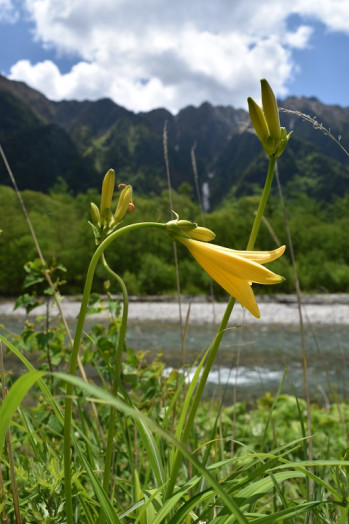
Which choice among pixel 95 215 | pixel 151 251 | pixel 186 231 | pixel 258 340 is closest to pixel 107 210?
pixel 95 215

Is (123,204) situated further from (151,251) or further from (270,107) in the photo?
(151,251)

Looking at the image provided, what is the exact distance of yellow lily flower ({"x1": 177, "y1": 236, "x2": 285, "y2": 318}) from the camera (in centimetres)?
59

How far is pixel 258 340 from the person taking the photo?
10484mm

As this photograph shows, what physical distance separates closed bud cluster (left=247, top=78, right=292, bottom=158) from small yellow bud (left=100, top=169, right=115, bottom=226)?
24cm

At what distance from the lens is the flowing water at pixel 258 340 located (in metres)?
6.32

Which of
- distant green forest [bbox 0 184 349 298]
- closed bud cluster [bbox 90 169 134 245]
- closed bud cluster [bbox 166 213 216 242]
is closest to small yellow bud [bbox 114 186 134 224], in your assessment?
closed bud cluster [bbox 90 169 134 245]

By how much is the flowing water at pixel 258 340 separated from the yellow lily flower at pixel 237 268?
3.33 metres

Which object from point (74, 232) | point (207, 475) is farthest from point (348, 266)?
point (207, 475)

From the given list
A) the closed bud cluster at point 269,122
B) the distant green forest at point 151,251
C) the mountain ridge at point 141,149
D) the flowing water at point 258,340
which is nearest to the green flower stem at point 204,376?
the closed bud cluster at point 269,122

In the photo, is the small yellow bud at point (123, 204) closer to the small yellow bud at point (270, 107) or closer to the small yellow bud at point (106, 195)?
the small yellow bud at point (106, 195)

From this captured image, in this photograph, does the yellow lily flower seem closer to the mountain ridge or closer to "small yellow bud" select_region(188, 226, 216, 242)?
"small yellow bud" select_region(188, 226, 216, 242)

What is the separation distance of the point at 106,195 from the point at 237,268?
0.26 m

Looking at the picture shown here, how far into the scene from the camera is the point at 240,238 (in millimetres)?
23562

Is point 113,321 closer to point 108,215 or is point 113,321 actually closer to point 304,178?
point 108,215
